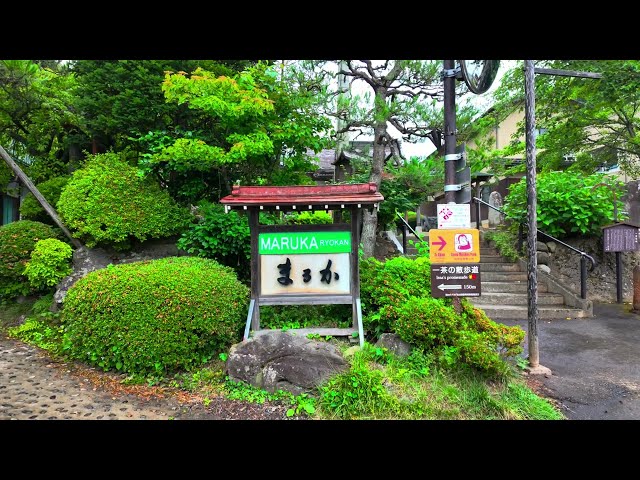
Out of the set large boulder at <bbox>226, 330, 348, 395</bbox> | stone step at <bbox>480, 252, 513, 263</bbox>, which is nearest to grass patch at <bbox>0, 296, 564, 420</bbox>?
large boulder at <bbox>226, 330, 348, 395</bbox>

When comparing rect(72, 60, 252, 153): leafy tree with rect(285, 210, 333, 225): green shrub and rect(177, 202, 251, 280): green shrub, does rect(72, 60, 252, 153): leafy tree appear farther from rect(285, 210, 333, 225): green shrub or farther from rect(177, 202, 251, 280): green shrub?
rect(285, 210, 333, 225): green shrub

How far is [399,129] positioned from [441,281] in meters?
4.30

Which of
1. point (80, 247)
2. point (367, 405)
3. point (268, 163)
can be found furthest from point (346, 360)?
point (80, 247)

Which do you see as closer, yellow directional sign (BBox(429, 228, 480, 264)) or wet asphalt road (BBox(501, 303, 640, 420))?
wet asphalt road (BBox(501, 303, 640, 420))

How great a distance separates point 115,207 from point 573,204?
35.9ft

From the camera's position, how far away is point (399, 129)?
25.9 ft

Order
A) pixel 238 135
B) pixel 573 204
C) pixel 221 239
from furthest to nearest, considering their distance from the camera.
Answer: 1. pixel 573 204
2. pixel 221 239
3. pixel 238 135

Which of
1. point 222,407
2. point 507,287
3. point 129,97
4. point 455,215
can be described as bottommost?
point 222,407

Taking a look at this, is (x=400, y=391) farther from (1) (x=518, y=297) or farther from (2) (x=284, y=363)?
(1) (x=518, y=297)

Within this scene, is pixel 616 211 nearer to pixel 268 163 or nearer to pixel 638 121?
pixel 638 121

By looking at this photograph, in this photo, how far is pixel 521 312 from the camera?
7.84 metres

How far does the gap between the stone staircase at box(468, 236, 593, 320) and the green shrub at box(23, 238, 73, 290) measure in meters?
8.88

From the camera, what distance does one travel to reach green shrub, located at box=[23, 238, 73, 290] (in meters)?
6.90

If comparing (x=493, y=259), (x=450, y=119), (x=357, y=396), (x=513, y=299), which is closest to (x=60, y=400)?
(x=357, y=396)
